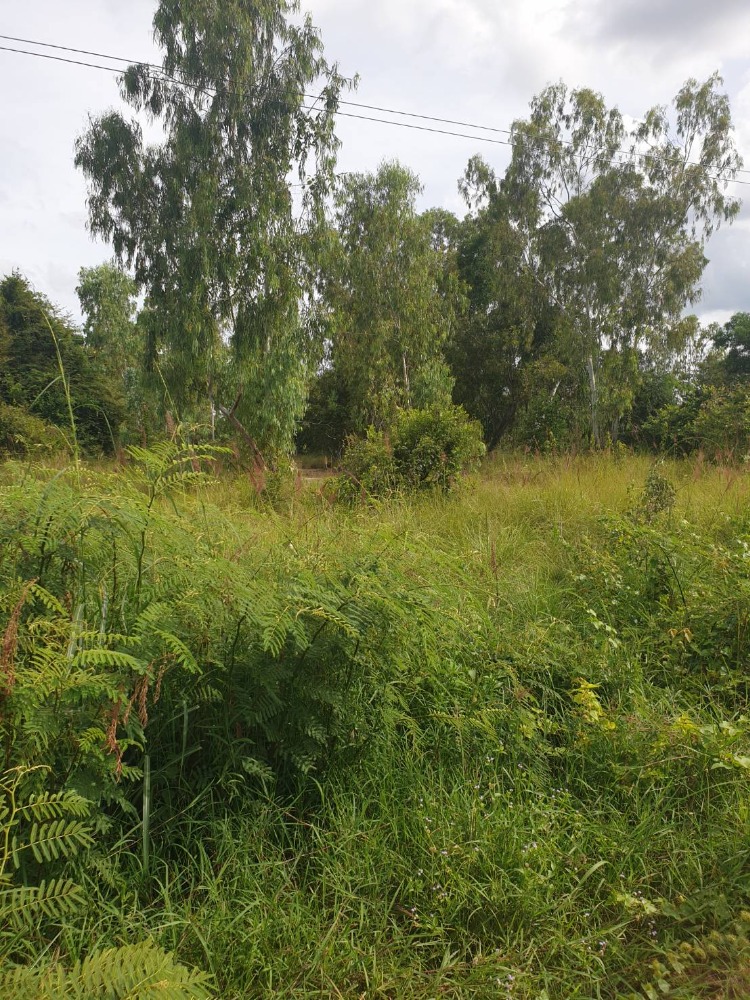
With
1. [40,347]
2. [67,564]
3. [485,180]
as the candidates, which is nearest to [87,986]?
[67,564]

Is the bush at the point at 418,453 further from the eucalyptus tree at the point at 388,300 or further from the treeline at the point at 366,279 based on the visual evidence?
the eucalyptus tree at the point at 388,300

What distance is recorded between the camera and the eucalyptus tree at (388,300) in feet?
77.2

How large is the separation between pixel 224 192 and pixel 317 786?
15.4m

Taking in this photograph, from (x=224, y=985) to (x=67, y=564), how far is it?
121cm

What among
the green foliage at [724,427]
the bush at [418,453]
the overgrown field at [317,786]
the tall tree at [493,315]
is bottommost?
the overgrown field at [317,786]

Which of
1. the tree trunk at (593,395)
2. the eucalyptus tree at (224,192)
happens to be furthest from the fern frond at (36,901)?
the tree trunk at (593,395)

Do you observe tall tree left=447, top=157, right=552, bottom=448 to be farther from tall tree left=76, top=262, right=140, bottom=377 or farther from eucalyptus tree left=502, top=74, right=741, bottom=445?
tall tree left=76, top=262, right=140, bottom=377

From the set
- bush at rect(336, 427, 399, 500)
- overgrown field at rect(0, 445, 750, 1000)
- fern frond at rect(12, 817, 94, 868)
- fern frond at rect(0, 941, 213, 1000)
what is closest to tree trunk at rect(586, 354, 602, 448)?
bush at rect(336, 427, 399, 500)

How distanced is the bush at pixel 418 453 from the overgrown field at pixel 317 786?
4.11 meters

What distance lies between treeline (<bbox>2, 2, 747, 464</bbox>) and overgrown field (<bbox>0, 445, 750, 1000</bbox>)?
430 cm

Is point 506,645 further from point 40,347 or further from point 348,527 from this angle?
point 40,347

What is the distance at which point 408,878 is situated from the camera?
6.01 feet

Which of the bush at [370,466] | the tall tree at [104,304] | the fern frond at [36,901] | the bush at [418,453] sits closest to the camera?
the fern frond at [36,901]

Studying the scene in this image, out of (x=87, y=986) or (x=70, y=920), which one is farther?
(x=70, y=920)
